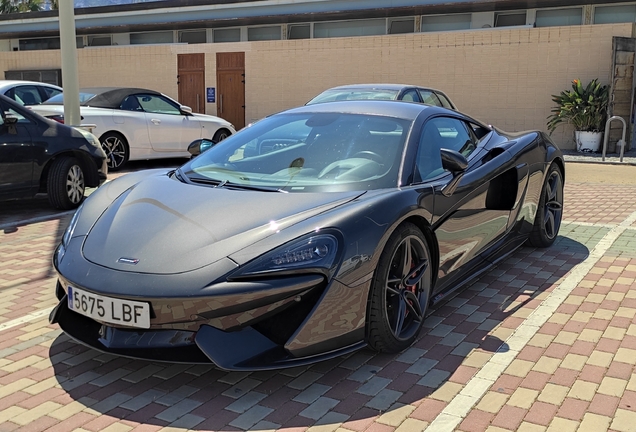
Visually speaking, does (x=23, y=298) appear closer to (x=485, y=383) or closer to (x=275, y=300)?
(x=275, y=300)

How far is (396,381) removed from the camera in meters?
3.28

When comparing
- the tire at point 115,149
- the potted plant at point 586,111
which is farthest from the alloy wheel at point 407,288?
the potted plant at point 586,111

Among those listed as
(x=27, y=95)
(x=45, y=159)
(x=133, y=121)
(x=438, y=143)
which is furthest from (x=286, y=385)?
(x=27, y=95)

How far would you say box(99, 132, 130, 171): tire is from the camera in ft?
35.1

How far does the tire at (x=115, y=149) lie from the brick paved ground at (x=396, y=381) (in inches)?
250

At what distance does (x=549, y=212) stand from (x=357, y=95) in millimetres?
4738

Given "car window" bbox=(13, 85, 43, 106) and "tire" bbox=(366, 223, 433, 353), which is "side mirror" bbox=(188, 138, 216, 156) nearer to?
"tire" bbox=(366, 223, 433, 353)

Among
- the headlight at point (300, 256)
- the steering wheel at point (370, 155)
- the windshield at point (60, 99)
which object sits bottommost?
the headlight at point (300, 256)

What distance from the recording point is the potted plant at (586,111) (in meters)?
14.8

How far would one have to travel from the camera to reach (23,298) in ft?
14.8

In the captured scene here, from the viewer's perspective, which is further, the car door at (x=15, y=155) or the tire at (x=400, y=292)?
the car door at (x=15, y=155)

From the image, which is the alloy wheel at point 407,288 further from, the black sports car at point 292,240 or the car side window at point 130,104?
the car side window at point 130,104

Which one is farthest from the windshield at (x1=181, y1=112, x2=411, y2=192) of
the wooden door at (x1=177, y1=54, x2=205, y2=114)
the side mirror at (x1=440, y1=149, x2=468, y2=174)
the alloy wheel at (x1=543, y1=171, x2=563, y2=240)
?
the wooden door at (x1=177, y1=54, x2=205, y2=114)

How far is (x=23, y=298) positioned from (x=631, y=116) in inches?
556
